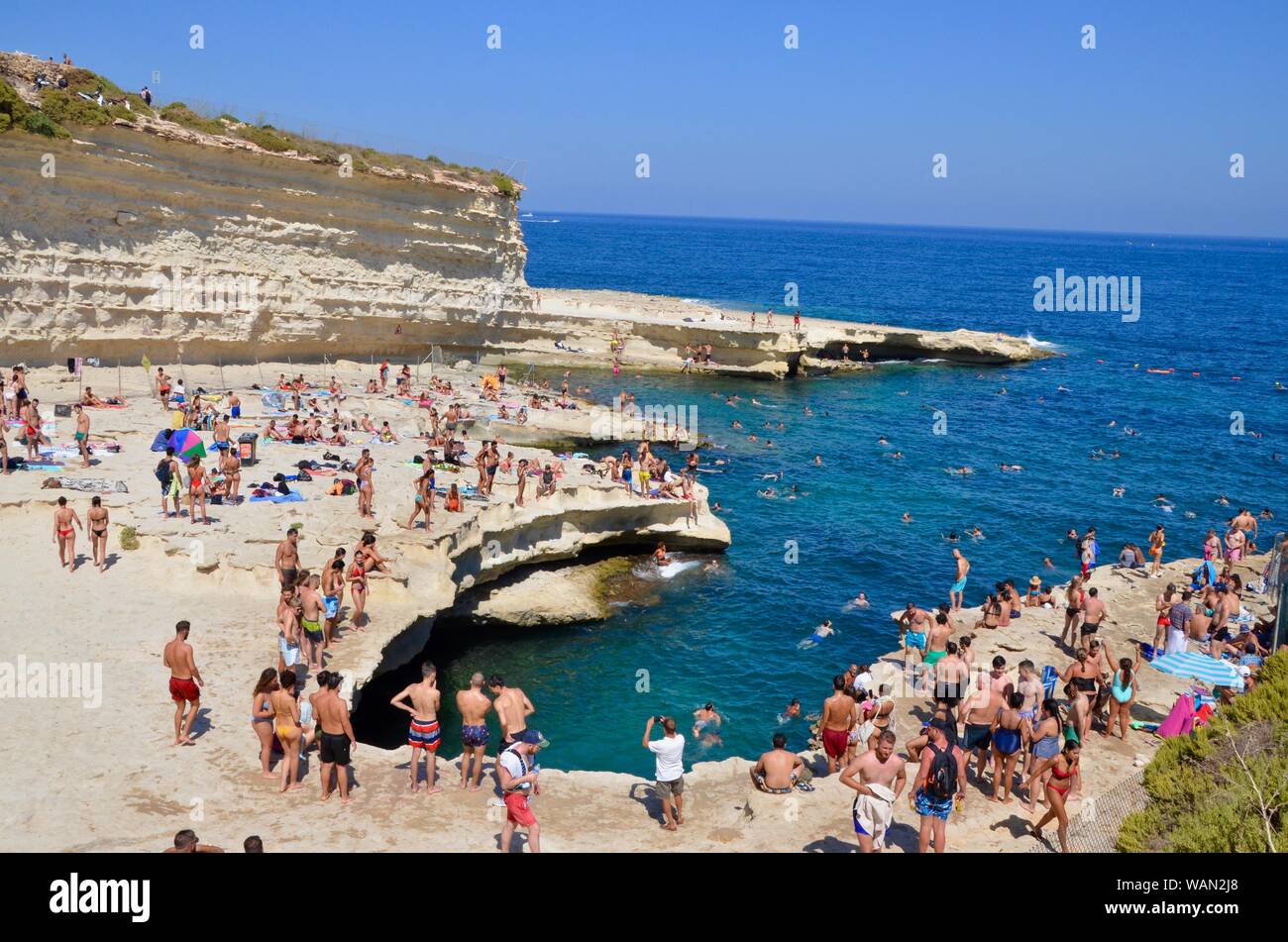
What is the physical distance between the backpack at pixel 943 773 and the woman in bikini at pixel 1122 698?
6.21 meters

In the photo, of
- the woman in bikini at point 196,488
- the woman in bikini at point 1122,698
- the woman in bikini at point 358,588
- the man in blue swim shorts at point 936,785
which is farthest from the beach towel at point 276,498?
the woman in bikini at point 1122,698

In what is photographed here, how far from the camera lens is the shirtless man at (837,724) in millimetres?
13883

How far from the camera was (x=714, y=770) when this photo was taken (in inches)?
572

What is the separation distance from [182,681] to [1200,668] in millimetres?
17474

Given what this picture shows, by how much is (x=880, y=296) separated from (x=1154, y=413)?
58737 millimetres

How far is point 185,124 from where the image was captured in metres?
36.4

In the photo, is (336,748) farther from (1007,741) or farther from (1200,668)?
(1200,668)

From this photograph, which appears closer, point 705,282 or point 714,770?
point 714,770

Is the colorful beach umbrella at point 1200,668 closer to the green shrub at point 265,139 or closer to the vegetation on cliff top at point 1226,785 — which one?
the vegetation on cliff top at point 1226,785

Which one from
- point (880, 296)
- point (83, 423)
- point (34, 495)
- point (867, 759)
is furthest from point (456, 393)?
point (880, 296)

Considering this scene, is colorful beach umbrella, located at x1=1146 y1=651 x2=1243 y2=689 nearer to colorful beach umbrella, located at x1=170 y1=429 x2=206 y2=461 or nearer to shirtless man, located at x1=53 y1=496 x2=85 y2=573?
colorful beach umbrella, located at x1=170 y1=429 x2=206 y2=461

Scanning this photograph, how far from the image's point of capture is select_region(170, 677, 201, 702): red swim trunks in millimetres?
12945

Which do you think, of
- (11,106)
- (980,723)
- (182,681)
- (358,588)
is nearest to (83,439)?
(358,588)
